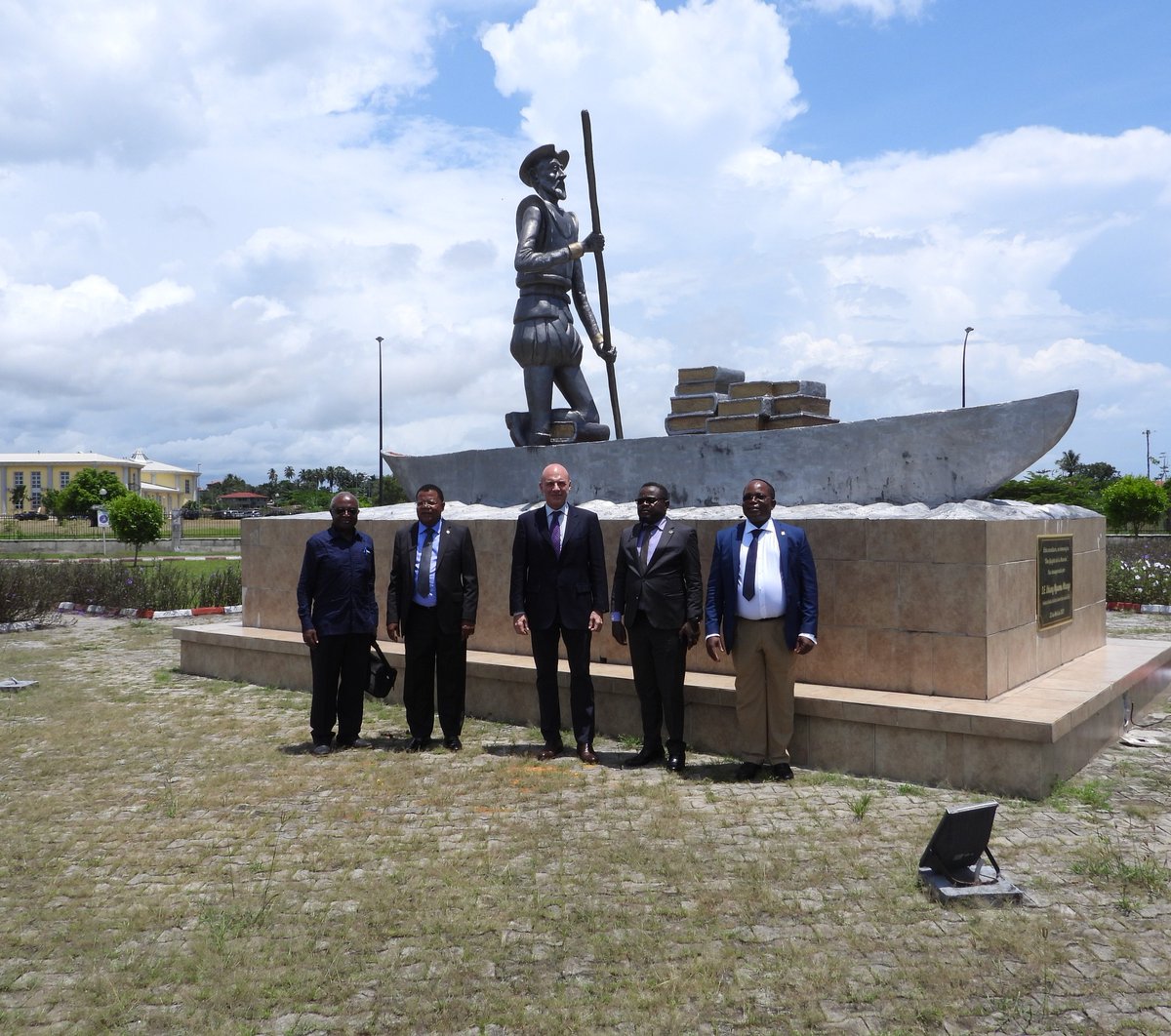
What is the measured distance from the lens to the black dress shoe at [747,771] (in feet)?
18.5

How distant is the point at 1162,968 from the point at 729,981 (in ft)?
4.54

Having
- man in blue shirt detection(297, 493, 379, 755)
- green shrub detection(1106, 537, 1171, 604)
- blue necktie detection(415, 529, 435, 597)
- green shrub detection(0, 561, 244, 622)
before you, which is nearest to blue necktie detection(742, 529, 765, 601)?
blue necktie detection(415, 529, 435, 597)

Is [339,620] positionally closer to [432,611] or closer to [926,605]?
[432,611]

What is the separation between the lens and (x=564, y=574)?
6070mm

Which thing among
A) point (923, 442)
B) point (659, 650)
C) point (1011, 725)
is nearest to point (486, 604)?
point (659, 650)

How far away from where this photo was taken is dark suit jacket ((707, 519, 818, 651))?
554 cm

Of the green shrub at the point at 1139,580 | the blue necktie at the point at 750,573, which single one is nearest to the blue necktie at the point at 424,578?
the blue necktie at the point at 750,573

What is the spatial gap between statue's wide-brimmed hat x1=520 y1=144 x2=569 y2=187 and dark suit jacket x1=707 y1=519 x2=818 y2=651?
15.3 feet

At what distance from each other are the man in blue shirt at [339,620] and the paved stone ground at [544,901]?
1.32 feet

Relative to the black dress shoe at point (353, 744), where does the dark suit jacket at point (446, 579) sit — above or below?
above

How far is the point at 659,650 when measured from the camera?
584 cm

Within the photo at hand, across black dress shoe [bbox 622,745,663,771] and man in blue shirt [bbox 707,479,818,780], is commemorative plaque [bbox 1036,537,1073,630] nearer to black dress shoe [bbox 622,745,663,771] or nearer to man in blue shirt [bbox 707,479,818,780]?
man in blue shirt [bbox 707,479,818,780]

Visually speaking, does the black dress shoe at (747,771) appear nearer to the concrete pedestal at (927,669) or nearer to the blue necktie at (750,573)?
the concrete pedestal at (927,669)

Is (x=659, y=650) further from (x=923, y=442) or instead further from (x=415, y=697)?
(x=923, y=442)
